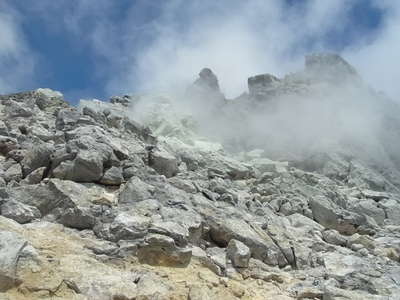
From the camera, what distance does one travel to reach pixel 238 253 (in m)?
16.7

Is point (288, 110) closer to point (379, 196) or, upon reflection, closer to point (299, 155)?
point (299, 155)

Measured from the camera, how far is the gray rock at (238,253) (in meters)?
16.7

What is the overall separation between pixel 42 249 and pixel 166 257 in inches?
139

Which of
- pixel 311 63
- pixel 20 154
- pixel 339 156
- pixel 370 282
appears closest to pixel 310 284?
pixel 370 282

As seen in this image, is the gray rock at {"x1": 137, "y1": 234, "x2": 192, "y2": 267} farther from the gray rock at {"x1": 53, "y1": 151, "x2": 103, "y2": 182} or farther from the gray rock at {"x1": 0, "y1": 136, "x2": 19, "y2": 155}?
the gray rock at {"x1": 0, "y1": 136, "x2": 19, "y2": 155}

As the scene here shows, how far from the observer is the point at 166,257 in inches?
585

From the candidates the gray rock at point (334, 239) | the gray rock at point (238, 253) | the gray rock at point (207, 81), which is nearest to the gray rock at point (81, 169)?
the gray rock at point (238, 253)

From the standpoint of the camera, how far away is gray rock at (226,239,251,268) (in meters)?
16.7

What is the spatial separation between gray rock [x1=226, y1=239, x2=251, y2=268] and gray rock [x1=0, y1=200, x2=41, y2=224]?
648cm

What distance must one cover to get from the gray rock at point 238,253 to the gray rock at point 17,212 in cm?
648

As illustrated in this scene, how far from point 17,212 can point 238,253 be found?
280 inches

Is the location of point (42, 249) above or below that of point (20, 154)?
below

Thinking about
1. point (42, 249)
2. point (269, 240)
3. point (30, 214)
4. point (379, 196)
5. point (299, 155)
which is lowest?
point (42, 249)

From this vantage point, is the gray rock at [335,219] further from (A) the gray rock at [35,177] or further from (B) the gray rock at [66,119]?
(A) the gray rock at [35,177]
